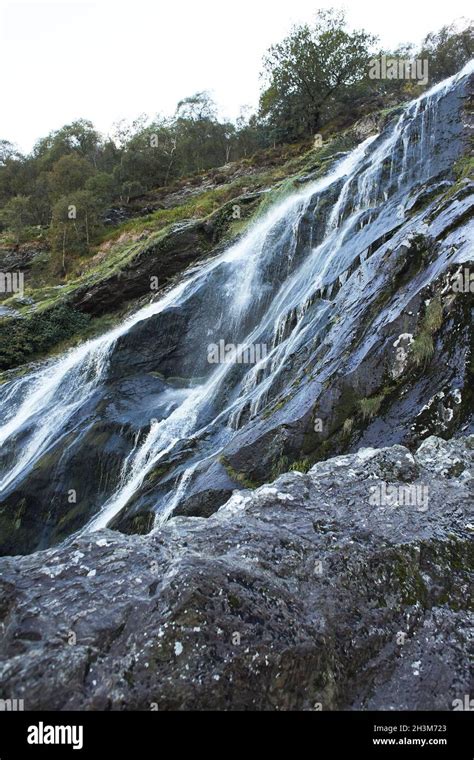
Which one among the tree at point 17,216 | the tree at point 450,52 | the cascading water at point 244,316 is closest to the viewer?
the cascading water at point 244,316

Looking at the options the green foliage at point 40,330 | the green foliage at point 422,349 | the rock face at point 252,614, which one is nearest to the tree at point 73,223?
the green foliage at point 40,330

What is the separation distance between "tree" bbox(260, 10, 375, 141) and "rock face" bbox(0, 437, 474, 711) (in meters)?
33.1

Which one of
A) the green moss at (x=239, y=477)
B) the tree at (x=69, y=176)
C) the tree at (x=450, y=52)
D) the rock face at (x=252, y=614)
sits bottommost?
the green moss at (x=239, y=477)

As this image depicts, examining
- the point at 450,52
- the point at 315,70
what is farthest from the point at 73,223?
the point at 450,52

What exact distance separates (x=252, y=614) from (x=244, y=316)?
11.9m

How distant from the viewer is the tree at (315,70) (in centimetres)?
2986

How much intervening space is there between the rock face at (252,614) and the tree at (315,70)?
3314cm

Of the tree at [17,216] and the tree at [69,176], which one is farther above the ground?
the tree at [69,176]

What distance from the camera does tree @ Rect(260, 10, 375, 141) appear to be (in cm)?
2986
